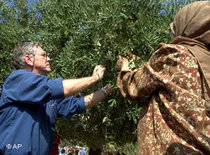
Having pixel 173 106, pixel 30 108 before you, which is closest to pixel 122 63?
pixel 173 106

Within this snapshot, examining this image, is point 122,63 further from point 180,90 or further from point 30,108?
point 30,108

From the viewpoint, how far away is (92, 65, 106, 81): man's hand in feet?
11.4

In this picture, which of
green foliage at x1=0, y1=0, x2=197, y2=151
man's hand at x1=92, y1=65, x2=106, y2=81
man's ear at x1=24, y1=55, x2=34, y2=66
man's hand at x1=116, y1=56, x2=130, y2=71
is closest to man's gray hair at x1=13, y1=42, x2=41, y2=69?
man's ear at x1=24, y1=55, x2=34, y2=66

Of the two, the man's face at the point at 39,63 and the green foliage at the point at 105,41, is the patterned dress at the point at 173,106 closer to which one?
the green foliage at the point at 105,41

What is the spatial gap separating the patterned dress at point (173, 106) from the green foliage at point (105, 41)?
0.69 meters

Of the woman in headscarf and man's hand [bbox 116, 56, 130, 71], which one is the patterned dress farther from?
man's hand [bbox 116, 56, 130, 71]

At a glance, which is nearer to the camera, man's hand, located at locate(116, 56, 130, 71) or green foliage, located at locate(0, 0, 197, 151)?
man's hand, located at locate(116, 56, 130, 71)

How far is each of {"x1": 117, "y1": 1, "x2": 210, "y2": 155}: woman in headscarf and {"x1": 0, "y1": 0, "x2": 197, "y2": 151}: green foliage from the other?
70 cm

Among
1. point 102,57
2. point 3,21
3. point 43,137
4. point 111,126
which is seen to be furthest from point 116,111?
point 3,21

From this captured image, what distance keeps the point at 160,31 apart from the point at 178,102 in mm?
1278

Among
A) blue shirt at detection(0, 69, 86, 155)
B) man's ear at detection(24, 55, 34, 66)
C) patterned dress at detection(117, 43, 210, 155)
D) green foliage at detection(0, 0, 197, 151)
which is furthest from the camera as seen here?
man's ear at detection(24, 55, 34, 66)

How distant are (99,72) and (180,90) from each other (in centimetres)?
123

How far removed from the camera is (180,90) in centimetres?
248

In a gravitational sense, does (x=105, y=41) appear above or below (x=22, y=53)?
below
